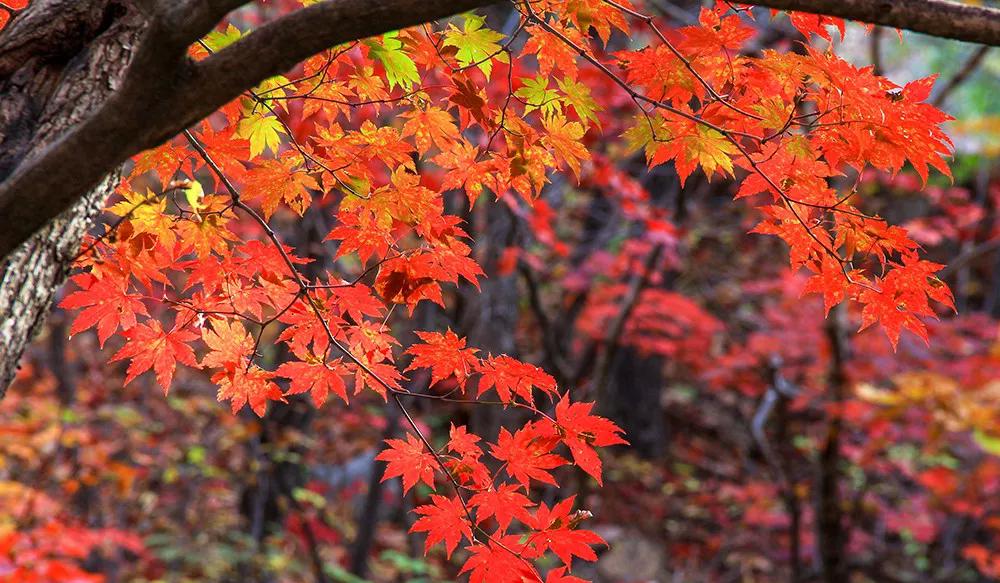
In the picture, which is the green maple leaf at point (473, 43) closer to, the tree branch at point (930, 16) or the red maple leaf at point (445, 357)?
the red maple leaf at point (445, 357)

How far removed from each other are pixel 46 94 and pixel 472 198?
1.12 m

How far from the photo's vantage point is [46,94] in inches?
78.9

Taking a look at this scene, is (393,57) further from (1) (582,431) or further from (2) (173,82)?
(1) (582,431)

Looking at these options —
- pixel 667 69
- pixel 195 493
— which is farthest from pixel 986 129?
pixel 667 69

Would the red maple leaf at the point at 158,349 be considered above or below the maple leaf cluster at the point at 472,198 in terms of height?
below

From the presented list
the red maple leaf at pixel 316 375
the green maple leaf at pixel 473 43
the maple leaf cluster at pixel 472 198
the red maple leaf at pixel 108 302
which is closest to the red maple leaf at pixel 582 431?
the maple leaf cluster at pixel 472 198

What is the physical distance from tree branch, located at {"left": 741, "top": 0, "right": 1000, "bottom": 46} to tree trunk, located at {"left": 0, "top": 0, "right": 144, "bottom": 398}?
150 cm

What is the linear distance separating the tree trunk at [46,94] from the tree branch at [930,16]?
59.0 inches

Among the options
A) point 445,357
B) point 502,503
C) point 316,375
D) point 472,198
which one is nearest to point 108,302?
point 316,375

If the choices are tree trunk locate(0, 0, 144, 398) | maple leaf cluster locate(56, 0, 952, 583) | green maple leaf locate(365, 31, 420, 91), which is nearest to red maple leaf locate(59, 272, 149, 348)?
maple leaf cluster locate(56, 0, 952, 583)

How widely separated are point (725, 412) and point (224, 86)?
11961 mm

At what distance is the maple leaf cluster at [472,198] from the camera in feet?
7.13

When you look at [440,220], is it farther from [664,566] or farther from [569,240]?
[569,240]

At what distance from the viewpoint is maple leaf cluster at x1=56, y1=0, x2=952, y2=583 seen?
2174 mm
